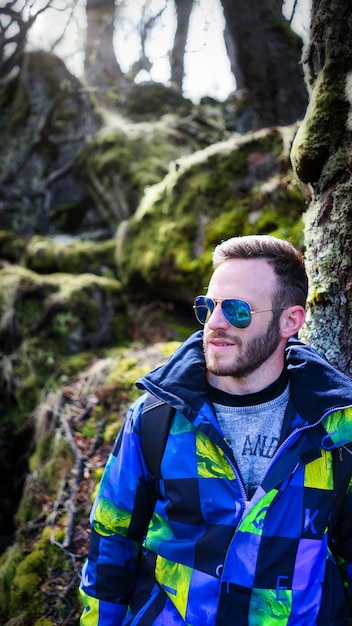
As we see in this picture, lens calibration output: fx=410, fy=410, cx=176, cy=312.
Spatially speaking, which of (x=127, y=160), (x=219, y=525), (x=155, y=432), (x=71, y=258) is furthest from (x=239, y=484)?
(x=127, y=160)

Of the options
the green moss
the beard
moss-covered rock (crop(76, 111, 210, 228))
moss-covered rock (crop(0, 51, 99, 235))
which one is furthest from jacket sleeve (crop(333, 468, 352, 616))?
moss-covered rock (crop(0, 51, 99, 235))

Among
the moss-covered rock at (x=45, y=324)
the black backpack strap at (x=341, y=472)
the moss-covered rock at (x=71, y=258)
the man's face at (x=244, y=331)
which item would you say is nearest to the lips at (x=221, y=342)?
the man's face at (x=244, y=331)

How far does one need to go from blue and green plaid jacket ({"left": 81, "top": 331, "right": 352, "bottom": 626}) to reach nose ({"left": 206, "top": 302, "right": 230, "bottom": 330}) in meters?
0.27

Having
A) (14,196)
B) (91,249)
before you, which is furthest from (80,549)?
(14,196)

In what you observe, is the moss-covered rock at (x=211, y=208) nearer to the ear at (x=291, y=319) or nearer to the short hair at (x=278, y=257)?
the short hair at (x=278, y=257)

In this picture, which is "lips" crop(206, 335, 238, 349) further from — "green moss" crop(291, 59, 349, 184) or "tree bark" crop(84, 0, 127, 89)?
"tree bark" crop(84, 0, 127, 89)

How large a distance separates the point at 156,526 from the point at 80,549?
1.43 m

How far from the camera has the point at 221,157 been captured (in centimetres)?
532

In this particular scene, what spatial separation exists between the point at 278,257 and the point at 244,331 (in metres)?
0.49

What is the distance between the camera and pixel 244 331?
88.0 inches

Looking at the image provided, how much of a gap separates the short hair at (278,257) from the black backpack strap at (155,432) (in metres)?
0.87

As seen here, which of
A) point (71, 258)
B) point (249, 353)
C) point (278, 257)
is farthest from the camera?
point (71, 258)

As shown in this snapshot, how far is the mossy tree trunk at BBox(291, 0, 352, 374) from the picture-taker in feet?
8.12

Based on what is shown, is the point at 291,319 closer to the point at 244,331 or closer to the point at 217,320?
the point at 244,331
